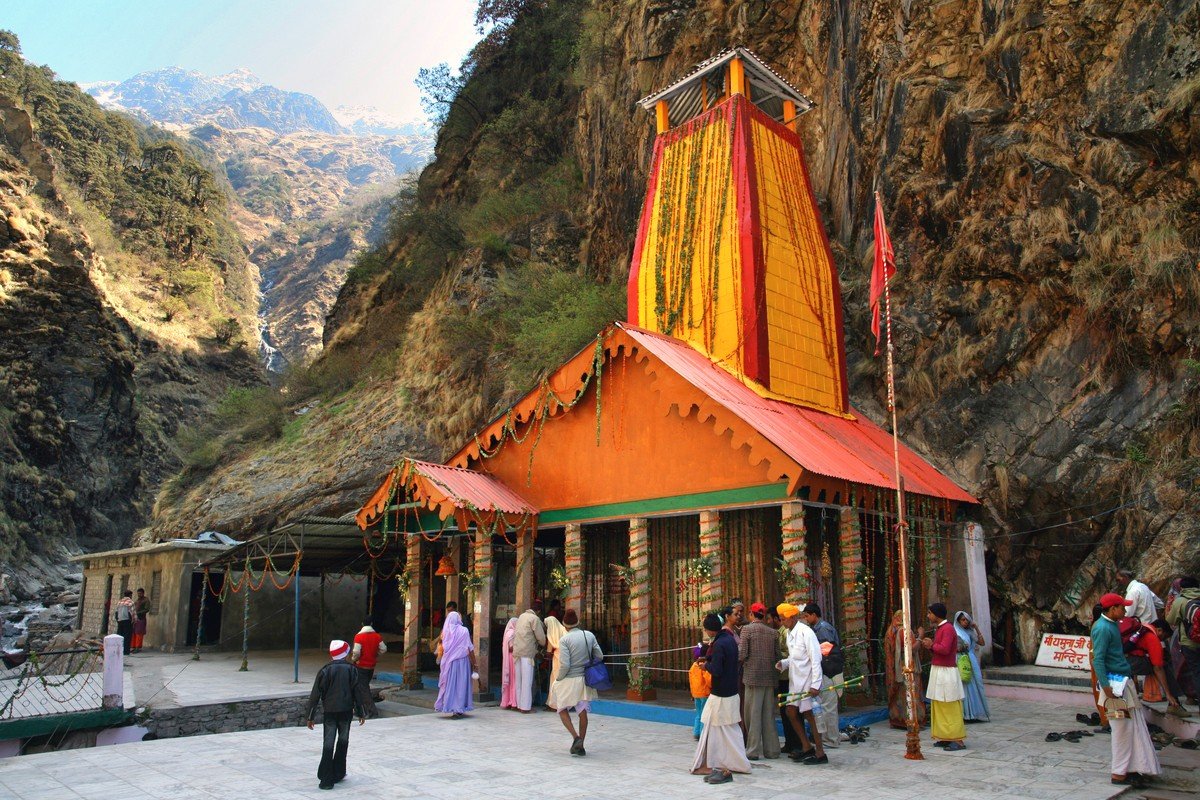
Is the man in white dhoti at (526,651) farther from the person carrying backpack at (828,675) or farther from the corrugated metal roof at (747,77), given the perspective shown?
the corrugated metal roof at (747,77)

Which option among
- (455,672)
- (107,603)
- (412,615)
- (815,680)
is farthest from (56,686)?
(107,603)

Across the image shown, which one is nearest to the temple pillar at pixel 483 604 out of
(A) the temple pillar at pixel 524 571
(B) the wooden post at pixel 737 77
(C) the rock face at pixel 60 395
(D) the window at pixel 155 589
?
(A) the temple pillar at pixel 524 571

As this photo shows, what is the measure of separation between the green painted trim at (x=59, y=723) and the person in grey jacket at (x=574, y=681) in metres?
7.34

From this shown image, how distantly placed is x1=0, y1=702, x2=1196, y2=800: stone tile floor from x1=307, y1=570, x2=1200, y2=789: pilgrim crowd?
0.88ft

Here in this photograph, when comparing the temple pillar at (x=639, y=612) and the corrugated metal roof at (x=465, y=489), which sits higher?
the corrugated metal roof at (x=465, y=489)

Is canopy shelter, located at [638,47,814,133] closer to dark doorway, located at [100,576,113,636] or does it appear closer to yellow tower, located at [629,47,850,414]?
yellow tower, located at [629,47,850,414]

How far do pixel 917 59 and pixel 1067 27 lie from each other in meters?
3.14

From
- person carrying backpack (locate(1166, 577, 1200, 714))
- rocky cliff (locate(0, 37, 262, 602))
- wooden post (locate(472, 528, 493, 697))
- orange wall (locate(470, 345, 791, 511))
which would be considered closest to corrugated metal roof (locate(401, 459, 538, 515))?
orange wall (locate(470, 345, 791, 511))

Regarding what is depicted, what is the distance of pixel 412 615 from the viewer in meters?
15.2

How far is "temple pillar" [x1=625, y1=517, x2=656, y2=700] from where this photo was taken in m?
12.5

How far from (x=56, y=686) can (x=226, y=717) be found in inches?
97.3

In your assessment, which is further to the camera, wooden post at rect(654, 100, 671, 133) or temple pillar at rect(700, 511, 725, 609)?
wooden post at rect(654, 100, 671, 133)

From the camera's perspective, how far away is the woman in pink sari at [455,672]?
12.3 meters

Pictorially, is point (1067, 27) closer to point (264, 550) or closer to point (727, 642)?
point (727, 642)
